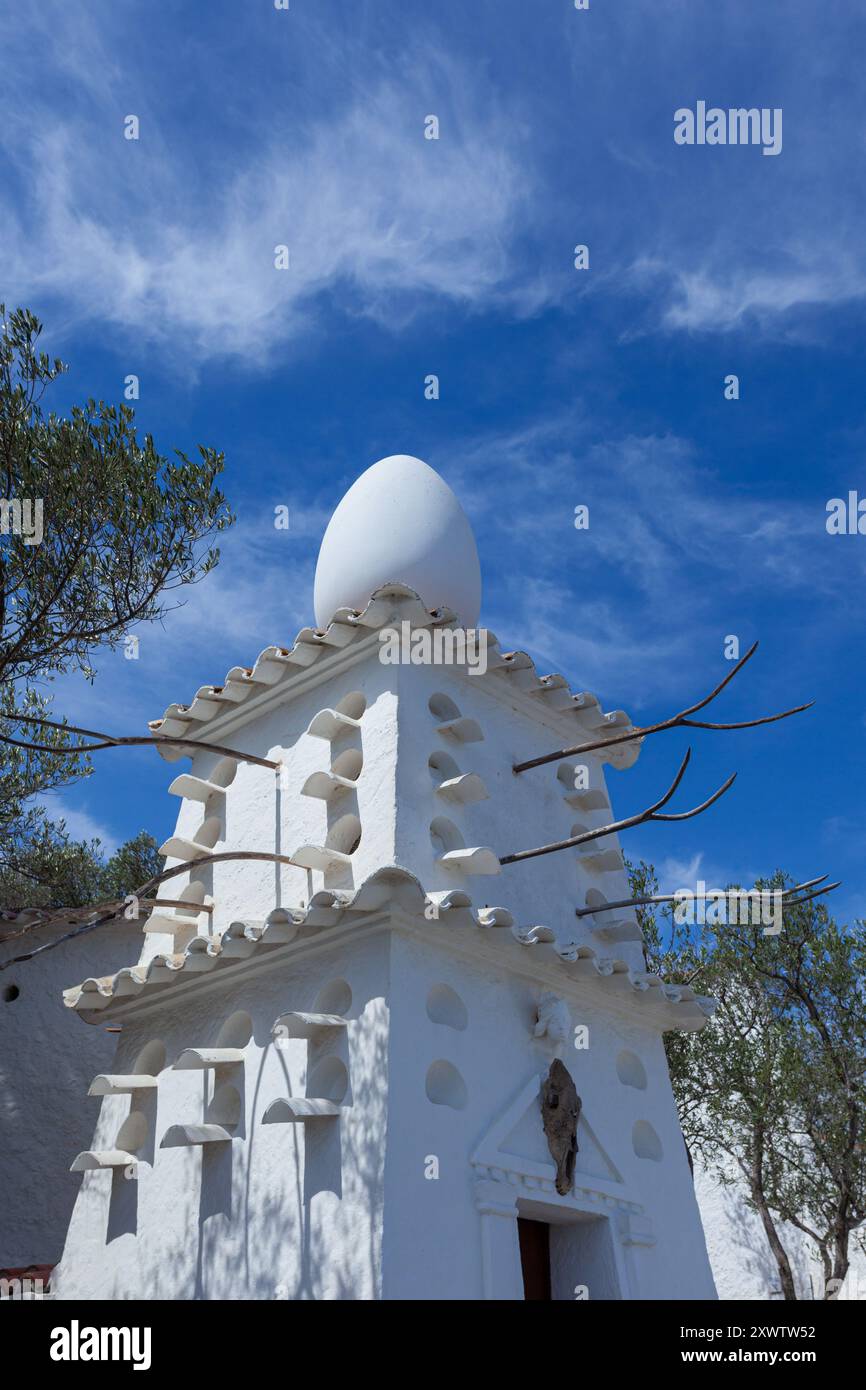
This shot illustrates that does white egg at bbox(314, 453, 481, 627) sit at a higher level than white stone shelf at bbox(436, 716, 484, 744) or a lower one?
higher

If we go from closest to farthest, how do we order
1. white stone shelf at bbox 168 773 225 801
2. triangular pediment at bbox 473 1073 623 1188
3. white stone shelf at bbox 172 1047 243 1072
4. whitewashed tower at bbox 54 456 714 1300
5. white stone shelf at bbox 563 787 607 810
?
whitewashed tower at bbox 54 456 714 1300, triangular pediment at bbox 473 1073 623 1188, white stone shelf at bbox 172 1047 243 1072, white stone shelf at bbox 168 773 225 801, white stone shelf at bbox 563 787 607 810

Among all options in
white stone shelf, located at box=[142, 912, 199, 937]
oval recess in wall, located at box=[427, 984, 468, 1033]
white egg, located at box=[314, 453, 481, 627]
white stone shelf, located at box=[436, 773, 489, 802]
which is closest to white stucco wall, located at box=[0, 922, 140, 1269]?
white stone shelf, located at box=[142, 912, 199, 937]

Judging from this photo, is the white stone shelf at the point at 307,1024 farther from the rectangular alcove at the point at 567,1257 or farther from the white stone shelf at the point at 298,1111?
the rectangular alcove at the point at 567,1257

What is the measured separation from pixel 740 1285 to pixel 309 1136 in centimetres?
1350

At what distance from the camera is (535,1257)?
9.27m

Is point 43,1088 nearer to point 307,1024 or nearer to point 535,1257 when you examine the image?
point 307,1024

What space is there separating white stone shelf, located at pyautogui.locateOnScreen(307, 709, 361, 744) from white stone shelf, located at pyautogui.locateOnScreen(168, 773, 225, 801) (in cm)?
139

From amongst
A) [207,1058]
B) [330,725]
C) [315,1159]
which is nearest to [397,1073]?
[315,1159]

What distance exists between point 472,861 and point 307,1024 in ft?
5.93

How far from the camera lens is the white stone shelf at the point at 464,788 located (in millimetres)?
9633

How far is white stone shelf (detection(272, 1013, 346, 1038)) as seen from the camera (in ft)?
27.0

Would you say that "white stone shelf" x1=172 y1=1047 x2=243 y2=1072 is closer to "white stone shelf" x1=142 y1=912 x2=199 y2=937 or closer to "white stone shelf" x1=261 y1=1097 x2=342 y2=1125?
"white stone shelf" x1=261 y1=1097 x2=342 y2=1125
